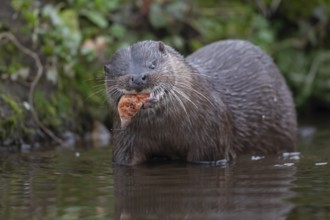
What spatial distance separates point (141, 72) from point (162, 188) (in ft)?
2.59

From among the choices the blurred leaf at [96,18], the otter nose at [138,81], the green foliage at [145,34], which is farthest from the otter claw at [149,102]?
the blurred leaf at [96,18]

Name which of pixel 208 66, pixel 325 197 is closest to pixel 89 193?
pixel 325 197

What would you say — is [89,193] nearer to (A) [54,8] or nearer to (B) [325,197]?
(B) [325,197]

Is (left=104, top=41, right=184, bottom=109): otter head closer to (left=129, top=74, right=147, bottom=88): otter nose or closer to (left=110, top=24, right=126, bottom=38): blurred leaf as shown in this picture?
(left=129, top=74, right=147, bottom=88): otter nose

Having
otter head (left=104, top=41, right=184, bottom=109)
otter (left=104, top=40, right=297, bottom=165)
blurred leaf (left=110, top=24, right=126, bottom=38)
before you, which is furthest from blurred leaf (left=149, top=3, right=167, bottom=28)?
otter head (left=104, top=41, right=184, bottom=109)

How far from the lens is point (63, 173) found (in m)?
4.97

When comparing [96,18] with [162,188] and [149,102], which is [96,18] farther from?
[162,188]

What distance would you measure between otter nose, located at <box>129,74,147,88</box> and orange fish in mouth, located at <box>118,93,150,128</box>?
9 cm

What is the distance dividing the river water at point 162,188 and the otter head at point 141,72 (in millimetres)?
445

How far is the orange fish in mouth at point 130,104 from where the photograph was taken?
486 cm

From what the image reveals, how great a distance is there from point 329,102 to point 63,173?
4.38m

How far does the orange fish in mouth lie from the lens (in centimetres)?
486

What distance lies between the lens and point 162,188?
4.29 metres

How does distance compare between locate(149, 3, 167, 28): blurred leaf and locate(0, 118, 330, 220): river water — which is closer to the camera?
locate(0, 118, 330, 220): river water
